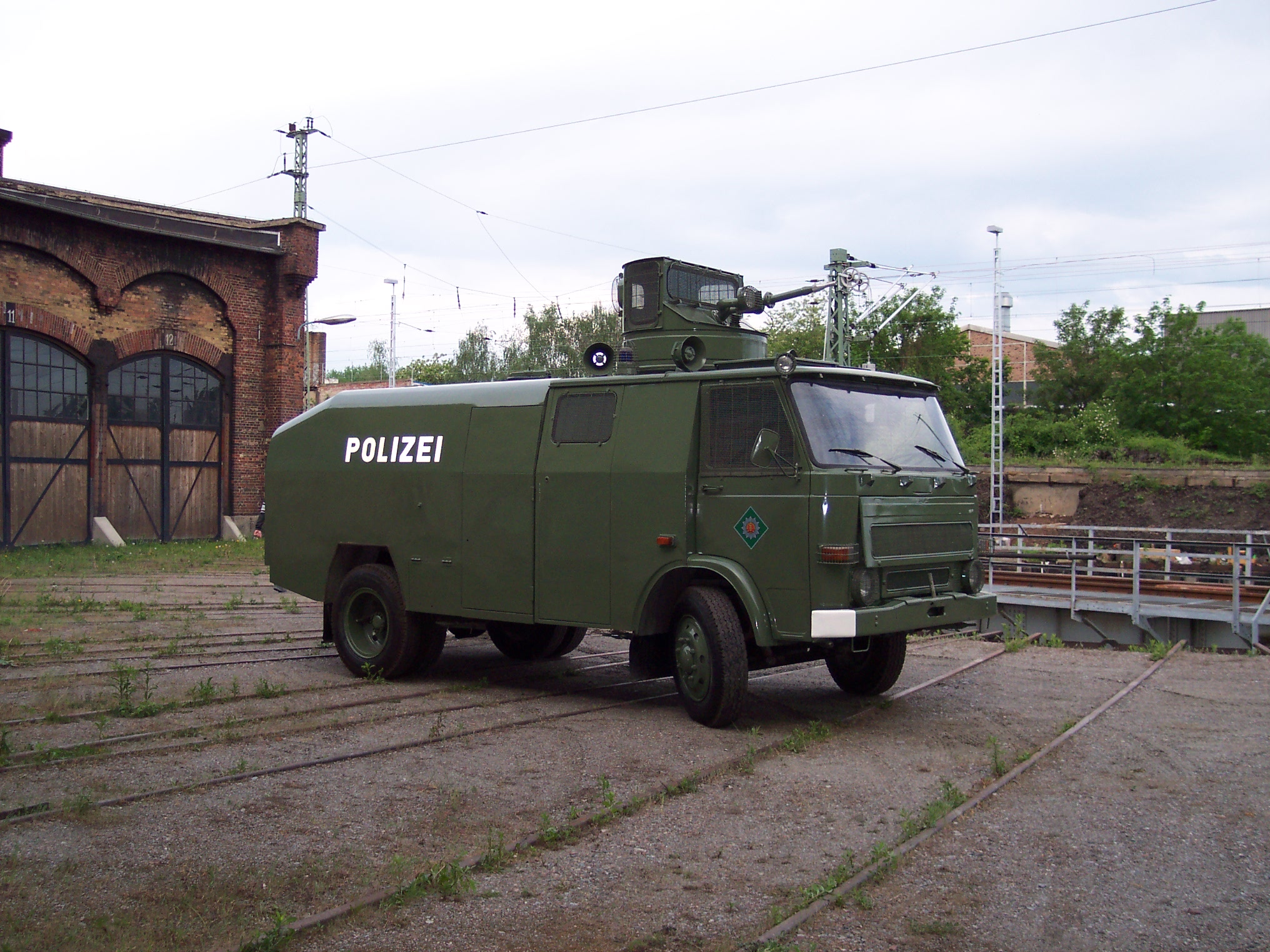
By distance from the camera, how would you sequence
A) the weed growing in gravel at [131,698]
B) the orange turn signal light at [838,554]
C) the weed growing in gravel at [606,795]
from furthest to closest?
the weed growing in gravel at [131,698]
the orange turn signal light at [838,554]
the weed growing in gravel at [606,795]

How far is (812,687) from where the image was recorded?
34.3 ft

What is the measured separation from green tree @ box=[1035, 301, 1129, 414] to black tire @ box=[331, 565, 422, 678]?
42.1m

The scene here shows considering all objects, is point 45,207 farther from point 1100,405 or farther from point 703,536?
point 1100,405

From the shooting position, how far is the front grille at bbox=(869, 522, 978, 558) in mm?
8039

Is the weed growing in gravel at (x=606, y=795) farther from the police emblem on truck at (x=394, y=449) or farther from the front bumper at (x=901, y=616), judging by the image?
the police emblem on truck at (x=394, y=449)

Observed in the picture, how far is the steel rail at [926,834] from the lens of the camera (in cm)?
461

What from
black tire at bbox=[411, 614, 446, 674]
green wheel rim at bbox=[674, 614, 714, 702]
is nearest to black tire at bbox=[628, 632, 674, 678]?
green wheel rim at bbox=[674, 614, 714, 702]

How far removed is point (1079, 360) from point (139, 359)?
122ft

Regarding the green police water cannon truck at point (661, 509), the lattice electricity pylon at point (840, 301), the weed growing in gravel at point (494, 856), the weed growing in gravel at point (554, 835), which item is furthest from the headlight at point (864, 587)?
the lattice electricity pylon at point (840, 301)

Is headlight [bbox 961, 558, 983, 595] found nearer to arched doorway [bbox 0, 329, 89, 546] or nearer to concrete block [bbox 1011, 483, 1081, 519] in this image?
arched doorway [bbox 0, 329, 89, 546]

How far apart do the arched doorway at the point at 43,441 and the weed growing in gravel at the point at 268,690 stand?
18.8 meters

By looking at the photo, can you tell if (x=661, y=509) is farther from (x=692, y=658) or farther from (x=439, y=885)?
(x=439, y=885)

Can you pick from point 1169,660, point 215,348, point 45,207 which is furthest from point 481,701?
point 215,348

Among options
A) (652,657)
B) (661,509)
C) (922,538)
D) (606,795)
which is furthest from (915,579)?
(606,795)
